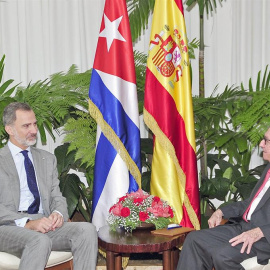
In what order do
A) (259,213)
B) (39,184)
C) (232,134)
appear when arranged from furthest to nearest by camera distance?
1. (232,134)
2. (39,184)
3. (259,213)

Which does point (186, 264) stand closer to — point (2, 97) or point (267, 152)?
point (267, 152)

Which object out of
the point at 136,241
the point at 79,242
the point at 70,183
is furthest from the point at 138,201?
the point at 70,183

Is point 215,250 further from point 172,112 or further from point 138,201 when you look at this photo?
point 172,112

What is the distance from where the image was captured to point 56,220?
3951 millimetres

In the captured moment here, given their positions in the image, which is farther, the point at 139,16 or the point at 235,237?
the point at 139,16

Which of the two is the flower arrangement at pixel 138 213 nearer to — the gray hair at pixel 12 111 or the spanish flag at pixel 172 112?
the spanish flag at pixel 172 112

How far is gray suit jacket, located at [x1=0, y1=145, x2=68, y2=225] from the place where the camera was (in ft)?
13.0

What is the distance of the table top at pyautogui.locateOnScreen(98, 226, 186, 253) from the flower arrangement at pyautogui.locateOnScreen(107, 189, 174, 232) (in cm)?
6

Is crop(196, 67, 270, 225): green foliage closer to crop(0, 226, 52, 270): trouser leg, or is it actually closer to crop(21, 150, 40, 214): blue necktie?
crop(21, 150, 40, 214): blue necktie

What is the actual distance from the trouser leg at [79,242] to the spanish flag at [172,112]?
0.94 metres

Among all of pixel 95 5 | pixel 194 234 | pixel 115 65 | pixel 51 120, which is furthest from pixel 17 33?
pixel 194 234

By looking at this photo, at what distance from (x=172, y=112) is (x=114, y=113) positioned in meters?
0.46

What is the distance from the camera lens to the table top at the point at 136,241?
367cm

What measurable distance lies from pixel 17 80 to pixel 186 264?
9.84ft
